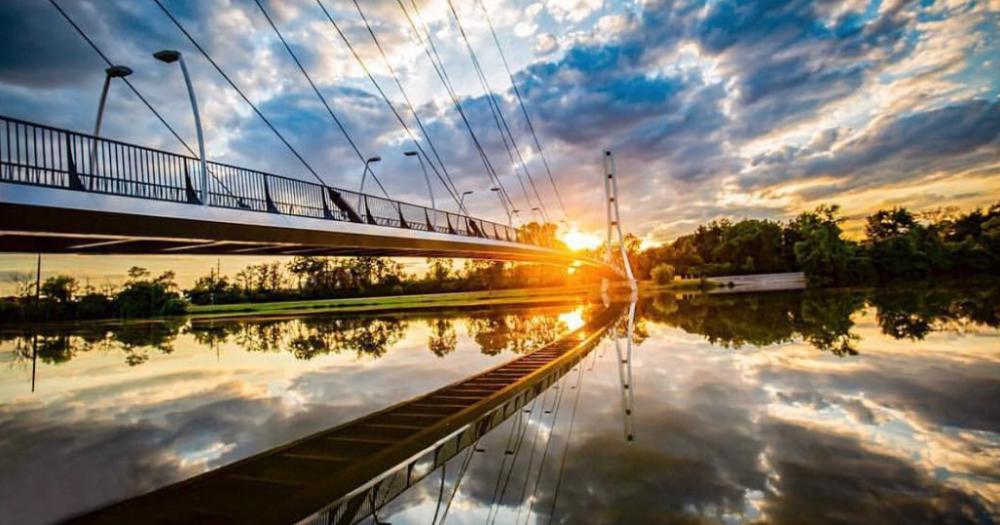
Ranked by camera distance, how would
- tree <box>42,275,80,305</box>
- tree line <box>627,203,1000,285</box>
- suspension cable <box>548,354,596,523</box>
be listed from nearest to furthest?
suspension cable <box>548,354,596,523</box> → tree line <box>627,203,1000,285</box> → tree <box>42,275,80,305</box>

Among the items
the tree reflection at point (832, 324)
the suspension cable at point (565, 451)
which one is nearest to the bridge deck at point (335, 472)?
the suspension cable at point (565, 451)

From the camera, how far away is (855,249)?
225 ft

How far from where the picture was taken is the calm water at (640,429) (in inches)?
158

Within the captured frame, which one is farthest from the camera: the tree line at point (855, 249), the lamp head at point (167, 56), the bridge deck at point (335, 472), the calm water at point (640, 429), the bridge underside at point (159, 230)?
the tree line at point (855, 249)

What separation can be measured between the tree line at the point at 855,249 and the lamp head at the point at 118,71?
2500 inches

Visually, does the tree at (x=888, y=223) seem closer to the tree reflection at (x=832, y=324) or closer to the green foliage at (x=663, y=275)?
the green foliage at (x=663, y=275)

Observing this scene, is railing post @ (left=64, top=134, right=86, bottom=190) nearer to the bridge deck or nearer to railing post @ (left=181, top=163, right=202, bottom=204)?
railing post @ (left=181, top=163, right=202, bottom=204)

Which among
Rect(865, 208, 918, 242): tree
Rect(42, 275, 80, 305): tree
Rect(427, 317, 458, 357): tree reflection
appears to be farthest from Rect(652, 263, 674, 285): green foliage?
Rect(42, 275, 80, 305): tree

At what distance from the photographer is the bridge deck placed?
14.2 feet

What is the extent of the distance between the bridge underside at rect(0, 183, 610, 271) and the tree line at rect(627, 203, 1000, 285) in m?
56.1

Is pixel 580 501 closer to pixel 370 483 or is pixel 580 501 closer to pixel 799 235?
pixel 370 483

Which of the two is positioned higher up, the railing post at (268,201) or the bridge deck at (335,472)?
the railing post at (268,201)

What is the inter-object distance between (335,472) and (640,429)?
3517 mm

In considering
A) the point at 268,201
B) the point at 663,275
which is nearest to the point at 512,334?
the point at 268,201
